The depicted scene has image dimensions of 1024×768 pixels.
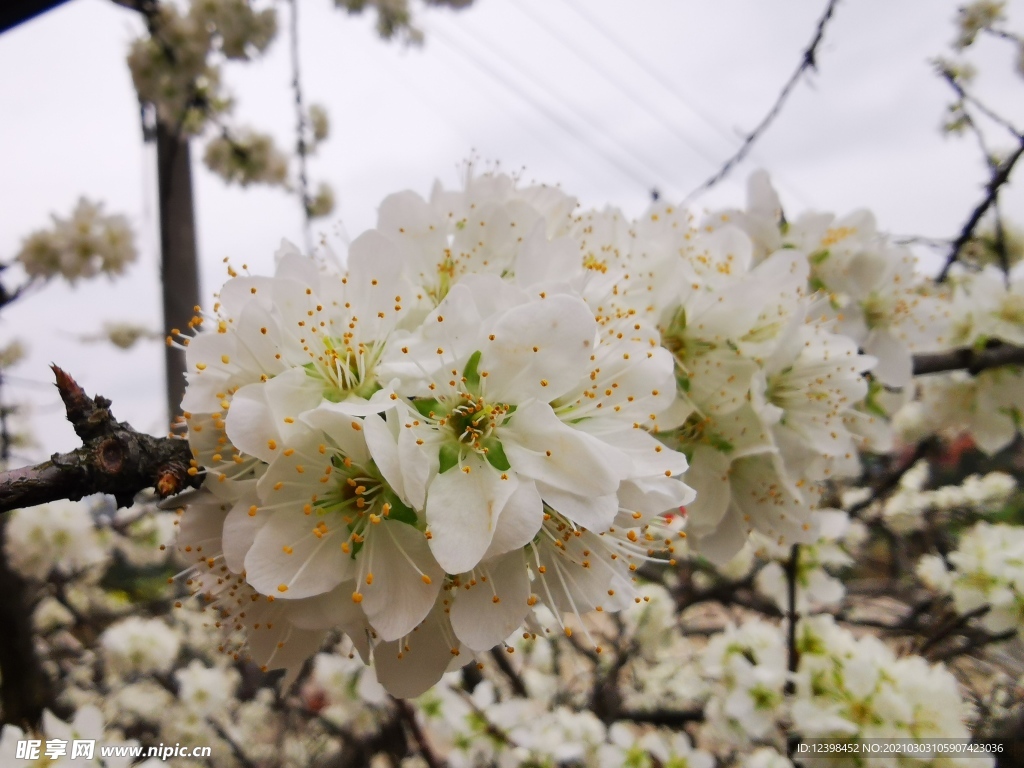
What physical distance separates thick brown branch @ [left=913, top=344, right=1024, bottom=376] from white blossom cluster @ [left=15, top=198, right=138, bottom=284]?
2.52 m

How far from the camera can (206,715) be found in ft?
7.43

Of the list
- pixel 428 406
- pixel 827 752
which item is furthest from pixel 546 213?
pixel 827 752

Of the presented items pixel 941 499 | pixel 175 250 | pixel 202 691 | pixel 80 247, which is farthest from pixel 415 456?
pixel 941 499

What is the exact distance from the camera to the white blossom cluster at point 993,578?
115 cm

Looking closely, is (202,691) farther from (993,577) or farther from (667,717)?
(993,577)

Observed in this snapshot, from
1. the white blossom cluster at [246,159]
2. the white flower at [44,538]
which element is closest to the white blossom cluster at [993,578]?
the white flower at [44,538]

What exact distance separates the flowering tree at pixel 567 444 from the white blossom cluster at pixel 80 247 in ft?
4.69

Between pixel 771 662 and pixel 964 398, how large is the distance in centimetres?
79

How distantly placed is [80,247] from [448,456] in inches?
88.6

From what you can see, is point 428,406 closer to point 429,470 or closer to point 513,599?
point 429,470

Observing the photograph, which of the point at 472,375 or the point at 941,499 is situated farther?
the point at 941,499

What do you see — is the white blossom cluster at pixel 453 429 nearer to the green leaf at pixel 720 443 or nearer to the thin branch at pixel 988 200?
the green leaf at pixel 720 443

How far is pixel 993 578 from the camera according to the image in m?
1.18

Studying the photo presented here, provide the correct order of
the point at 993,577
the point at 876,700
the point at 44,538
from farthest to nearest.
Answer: the point at 44,538, the point at 993,577, the point at 876,700
